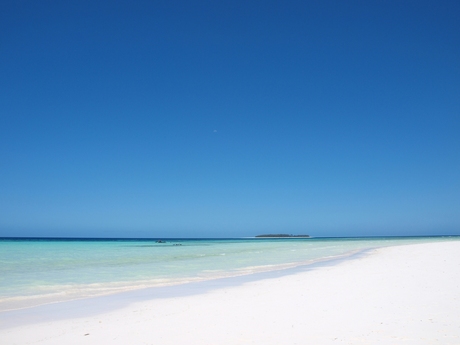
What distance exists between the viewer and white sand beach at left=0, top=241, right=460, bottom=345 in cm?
556

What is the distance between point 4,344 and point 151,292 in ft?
17.2

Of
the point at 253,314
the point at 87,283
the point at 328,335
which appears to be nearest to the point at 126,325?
the point at 253,314

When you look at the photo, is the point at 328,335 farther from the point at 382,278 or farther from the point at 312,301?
the point at 382,278

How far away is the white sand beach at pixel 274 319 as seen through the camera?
5.56m

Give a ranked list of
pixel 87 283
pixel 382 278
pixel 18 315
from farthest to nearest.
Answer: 1. pixel 87 283
2. pixel 382 278
3. pixel 18 315

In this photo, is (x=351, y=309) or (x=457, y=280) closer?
(x=351, y=309)

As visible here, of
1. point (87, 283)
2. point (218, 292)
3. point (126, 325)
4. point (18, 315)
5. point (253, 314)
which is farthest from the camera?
point (87, 283)

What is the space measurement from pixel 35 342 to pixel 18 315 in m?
2.72

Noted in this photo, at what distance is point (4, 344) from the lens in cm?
568

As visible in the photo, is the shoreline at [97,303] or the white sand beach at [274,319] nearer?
the white sand beach at [274,319]

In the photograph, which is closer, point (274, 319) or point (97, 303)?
point (274, 319)

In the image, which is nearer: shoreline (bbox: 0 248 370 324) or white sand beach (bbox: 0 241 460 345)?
white sand beach (bbox: 0 241 460 345)

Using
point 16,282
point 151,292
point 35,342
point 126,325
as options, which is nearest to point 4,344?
point 35,342

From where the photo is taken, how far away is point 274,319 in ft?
22.0
